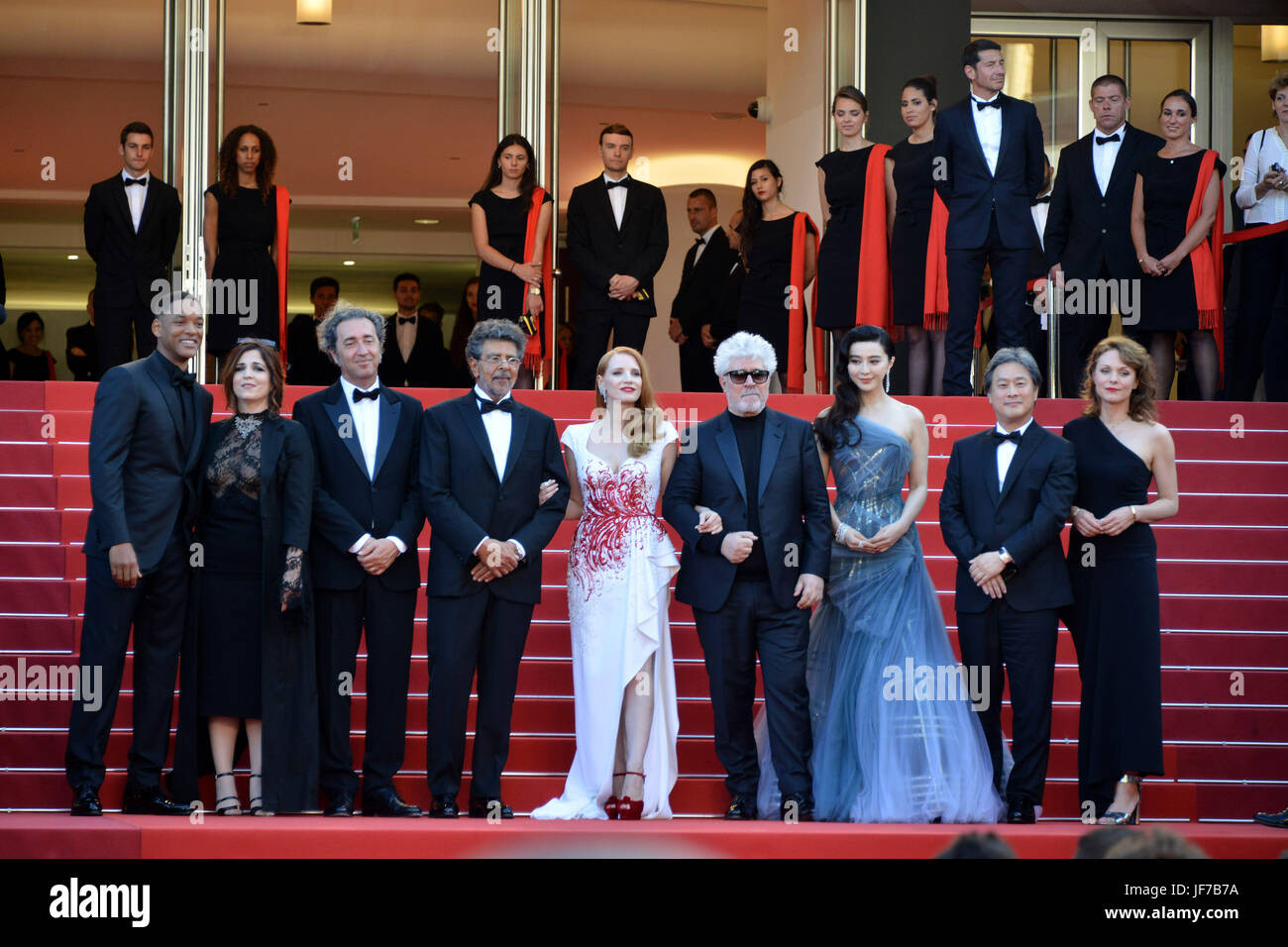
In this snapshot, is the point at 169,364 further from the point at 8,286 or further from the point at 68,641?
the point at 8,286

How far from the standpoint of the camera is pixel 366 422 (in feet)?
20.5

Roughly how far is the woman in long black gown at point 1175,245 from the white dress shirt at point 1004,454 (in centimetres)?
330

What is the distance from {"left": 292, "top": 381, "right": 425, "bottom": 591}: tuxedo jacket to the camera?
6.06 meters

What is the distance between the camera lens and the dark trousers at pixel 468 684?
6035 millimetres

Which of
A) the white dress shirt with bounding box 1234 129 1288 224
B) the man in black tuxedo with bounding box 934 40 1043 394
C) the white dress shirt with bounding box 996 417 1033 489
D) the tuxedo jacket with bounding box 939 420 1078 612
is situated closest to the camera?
the tuxedo jacket with bounding box 939 420 1078 612

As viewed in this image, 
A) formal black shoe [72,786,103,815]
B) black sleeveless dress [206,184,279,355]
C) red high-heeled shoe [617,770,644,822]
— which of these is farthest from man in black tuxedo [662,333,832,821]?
black sleeveless dress [206,184,279,355]

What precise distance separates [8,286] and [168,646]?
12309mm

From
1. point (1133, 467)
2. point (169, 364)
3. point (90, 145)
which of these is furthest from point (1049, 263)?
point (90, 145)

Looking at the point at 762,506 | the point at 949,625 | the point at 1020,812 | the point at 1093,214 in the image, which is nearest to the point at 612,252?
the point at 1093,214

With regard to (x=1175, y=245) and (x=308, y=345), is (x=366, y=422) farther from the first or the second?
(x=308, y=345)

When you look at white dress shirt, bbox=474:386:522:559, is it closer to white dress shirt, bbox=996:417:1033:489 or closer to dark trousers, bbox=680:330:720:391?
white dress shirt, bbox=996:417:1033:489

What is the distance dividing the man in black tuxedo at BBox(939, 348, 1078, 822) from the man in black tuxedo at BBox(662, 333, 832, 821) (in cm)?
57

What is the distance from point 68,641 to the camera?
22.9ft

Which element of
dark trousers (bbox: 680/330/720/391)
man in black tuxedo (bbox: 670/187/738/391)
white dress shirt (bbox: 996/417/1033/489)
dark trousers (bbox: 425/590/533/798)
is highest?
man in black tuxedo (bbox: 670/187/738/391)
